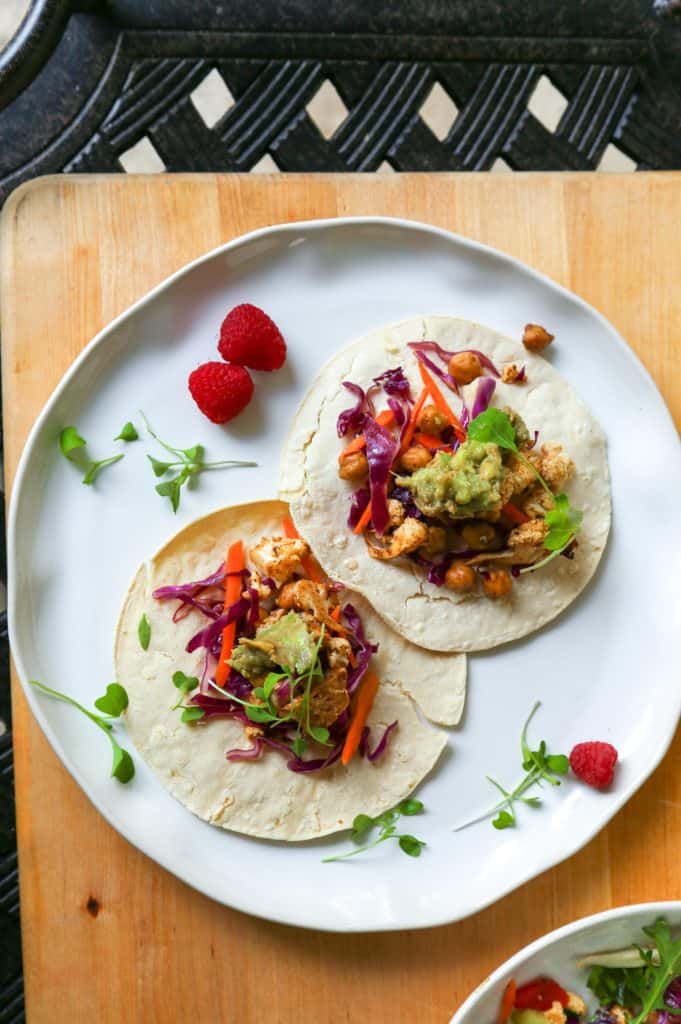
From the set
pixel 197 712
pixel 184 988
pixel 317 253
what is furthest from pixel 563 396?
pixel 184 988

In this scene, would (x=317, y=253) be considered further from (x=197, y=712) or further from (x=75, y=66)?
(x=197, y=712)

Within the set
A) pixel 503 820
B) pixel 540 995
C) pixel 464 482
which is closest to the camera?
pixel 464 482

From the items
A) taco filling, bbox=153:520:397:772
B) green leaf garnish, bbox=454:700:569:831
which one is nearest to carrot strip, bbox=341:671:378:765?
taco filling, bbox=153:520:397:772

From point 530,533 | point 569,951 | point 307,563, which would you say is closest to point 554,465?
point 530,533

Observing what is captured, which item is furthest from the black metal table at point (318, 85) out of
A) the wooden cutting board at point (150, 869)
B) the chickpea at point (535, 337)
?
the chickpea at point (535, 337)

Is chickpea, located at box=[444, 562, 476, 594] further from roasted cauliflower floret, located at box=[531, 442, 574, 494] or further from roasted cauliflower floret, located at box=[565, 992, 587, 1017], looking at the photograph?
roasted cauliflower floret, located at box=[565, 992, 587, 1017]

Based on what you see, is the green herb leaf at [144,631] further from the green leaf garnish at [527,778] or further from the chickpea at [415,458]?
the green leaf garnish at [527,778]

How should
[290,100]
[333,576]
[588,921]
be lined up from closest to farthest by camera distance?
[588,921]
[333,576]
[290,100]

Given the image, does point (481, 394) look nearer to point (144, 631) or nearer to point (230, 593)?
point (230, 593)
